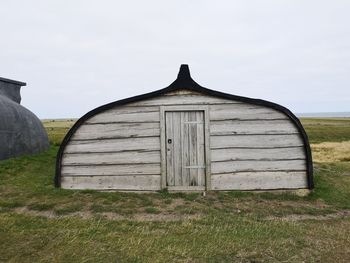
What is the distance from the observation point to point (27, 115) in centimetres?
1590

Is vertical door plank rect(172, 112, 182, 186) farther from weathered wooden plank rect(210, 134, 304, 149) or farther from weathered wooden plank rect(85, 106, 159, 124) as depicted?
weathered wooden plank rect(210, 134, 304, 149)

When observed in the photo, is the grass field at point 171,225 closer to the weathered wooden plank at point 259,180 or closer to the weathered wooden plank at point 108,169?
the weathered wooden plank at point 259,180

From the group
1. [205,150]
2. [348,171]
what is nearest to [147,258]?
[205,150]

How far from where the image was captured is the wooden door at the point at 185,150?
1008 cm

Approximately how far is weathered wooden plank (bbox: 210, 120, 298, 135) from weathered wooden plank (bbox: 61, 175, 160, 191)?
237cm

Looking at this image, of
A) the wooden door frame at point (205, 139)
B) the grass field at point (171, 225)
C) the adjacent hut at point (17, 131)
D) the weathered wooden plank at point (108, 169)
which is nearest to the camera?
the grass field at point (171, 225)

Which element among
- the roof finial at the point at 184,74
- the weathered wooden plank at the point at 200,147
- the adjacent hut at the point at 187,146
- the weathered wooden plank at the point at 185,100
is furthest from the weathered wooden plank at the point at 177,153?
the roof finial at the point at 184,74

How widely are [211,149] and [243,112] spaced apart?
1.50 m

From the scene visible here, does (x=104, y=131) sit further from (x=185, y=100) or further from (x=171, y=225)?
(x=171, y=225)

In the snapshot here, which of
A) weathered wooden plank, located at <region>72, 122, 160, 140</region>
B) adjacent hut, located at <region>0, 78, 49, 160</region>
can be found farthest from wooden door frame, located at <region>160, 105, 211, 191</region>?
adjacent hut, located at <region>0, 78, 49, 160</region>

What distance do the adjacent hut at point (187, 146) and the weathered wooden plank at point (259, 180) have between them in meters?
0.03

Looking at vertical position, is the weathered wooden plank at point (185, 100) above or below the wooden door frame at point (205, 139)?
above

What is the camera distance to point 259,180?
1005 centimetres

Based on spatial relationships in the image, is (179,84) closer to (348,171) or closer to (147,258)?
(147,258)
